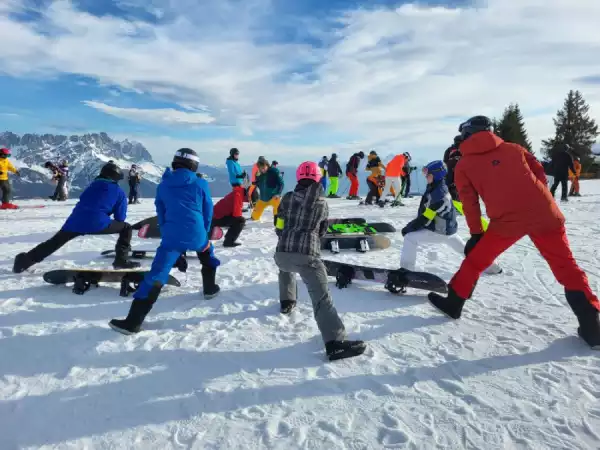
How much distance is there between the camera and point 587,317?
3404 mm

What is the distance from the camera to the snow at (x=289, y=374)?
2.43 meters

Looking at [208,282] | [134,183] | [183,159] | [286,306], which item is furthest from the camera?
[134,183]

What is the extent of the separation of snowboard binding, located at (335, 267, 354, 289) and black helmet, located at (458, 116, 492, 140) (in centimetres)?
235

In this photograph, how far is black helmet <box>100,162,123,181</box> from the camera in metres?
5.67

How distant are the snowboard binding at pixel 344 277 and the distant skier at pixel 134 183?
14987 millimetres

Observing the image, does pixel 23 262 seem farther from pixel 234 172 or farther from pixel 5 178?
pixel 5 178

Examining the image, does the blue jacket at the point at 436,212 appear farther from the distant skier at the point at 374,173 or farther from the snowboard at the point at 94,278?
the distant skier at the point at 374,173

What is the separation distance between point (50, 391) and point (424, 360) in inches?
119

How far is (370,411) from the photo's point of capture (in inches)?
104

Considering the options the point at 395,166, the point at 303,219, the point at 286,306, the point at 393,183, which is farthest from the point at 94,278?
the point at 393,183

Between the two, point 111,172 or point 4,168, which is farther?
point 4,168

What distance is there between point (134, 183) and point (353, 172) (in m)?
10.7

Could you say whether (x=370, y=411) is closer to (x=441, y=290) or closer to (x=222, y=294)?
(x=441, y=290)

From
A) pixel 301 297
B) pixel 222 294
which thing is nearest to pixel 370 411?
pixel 301 297
